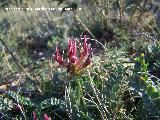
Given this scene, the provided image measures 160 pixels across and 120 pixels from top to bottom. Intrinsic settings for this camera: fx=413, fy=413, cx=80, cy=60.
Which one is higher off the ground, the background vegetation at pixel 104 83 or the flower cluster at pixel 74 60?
the flower cluster at pixel 74 60

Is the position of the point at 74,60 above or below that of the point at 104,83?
above

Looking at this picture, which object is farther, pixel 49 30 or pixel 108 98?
pixel 49 30

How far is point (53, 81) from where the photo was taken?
3.12 meters

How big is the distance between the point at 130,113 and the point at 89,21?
12.9 ft

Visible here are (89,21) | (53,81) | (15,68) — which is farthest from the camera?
(89,21)

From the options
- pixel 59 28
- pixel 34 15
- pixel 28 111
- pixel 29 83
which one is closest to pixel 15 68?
pixel 29 83

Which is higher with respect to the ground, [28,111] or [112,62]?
[112,62]

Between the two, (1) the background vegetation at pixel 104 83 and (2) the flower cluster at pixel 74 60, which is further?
(1) the background vegetation at pixel 104 83

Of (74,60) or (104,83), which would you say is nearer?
(74,60)

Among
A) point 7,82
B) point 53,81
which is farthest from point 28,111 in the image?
point 7,82

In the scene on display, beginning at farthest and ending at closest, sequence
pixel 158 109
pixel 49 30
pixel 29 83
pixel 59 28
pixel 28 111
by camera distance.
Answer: pixel 49 30 → pixel 59 28 → pixel 29 83 → pixel 28 111 → pixel 158 109

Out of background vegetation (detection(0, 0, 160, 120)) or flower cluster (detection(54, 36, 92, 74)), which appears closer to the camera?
flower cluster (detection(54, 36, 92, 74))

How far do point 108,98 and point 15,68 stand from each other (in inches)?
101

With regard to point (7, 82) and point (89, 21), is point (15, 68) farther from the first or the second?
point (89, 21)
